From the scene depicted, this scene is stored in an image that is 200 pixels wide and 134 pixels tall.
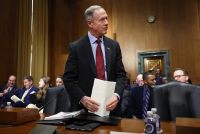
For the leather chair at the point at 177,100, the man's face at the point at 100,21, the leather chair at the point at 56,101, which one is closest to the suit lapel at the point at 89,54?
the man's face at the point at 100,21

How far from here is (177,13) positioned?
25.8 ft

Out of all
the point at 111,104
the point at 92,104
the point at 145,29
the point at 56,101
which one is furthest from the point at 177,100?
the point at 145,29

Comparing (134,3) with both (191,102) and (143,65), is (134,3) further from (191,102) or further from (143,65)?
(191,102)

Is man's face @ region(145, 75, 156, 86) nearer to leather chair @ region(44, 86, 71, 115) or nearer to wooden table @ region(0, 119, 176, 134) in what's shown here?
leather chair @ region(44, 86, 71, 115)

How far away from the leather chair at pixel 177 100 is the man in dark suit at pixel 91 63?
0.29 metres

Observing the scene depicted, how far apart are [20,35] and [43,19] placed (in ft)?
4.10

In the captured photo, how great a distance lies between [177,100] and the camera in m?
1.68

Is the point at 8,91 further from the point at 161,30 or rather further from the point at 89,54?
the point at 161,30

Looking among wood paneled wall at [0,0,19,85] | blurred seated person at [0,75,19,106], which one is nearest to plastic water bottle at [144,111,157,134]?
blurred seated person at [0,75,19,106]

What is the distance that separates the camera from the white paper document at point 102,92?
1.54 meters

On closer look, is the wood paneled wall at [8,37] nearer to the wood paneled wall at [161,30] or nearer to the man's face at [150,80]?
the wood paneled wall at [161,30]

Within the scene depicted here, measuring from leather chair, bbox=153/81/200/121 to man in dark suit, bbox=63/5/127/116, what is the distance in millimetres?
287

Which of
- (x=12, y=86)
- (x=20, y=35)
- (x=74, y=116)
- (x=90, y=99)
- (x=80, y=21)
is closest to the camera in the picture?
(x=74, y=116)

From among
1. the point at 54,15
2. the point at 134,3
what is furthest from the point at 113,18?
the point at 54,15
